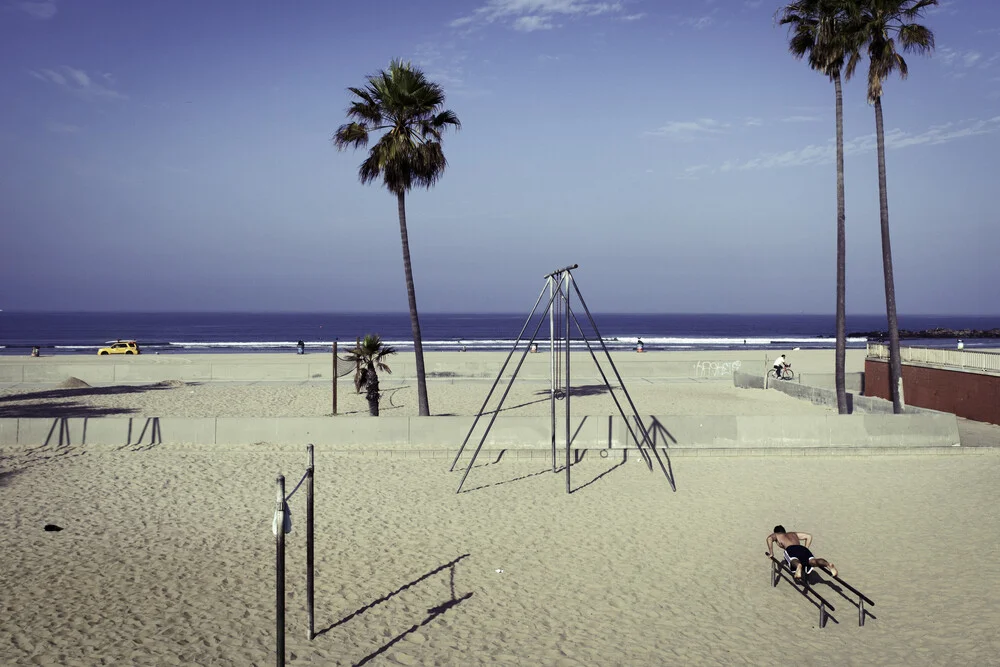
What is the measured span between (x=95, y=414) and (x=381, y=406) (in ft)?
25.9

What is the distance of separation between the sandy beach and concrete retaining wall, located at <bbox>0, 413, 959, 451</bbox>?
1.44 ft

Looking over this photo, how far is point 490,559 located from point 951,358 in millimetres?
17805

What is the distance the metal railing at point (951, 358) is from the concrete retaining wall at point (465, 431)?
4.96 m

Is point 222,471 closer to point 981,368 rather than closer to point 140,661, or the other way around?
point 140,661

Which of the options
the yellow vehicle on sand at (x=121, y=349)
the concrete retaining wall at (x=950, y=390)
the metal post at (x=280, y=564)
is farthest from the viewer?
the yellow vehicle on sand at (x=121, y=349)

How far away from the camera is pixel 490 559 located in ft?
31.0

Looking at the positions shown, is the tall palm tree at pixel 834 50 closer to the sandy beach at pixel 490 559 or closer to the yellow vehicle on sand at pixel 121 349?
the sandy beach at pixel 490 559

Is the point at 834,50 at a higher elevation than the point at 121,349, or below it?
higher

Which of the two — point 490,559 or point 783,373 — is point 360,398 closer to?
point 490,559

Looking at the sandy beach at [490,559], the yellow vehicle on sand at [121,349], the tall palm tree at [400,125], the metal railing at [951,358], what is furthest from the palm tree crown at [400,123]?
the yellow vehicle on sand at [121,349]

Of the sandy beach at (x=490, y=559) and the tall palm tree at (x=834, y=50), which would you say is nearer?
the sandy beach at (x=490, y=559)

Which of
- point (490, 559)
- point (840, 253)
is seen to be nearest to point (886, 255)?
point (840, 253)

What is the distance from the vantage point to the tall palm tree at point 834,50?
17.7m

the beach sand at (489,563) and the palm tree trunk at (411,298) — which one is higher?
the palm tree trunk at (411,298)
